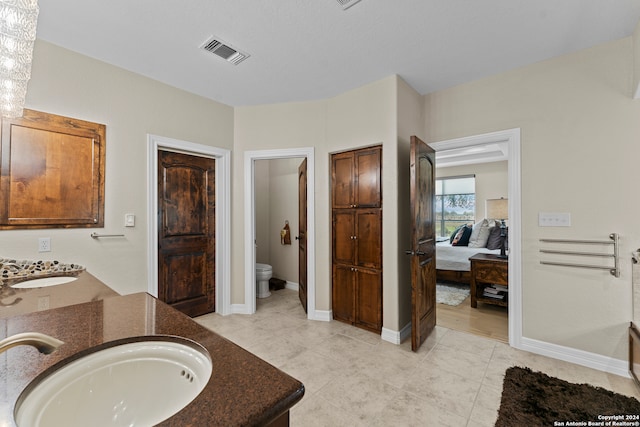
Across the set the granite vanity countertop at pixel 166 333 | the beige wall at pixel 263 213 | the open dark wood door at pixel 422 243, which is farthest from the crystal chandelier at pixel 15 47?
the beige wall at pixel 263 213

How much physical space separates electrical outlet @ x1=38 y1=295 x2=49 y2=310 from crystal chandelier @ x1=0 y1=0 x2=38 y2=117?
1079 mm

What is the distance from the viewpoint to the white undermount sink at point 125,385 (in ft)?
2.18

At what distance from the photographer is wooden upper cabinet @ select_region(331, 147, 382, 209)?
296cm

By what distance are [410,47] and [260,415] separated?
2706 mm

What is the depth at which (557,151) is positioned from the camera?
8.11 ft

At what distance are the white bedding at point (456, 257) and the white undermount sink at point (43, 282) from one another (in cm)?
458

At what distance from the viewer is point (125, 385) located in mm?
774

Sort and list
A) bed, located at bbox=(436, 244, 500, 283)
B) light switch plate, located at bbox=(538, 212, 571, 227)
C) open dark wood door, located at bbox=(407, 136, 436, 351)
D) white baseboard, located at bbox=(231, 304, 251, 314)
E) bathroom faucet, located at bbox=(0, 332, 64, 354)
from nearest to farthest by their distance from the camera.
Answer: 1. bathroom faucet, located at bbox=(0, 332, 64, 354)
2. light switch plate, located at bbox=(538, 212, 571, 227)
3. open dark wood door, located at bbox=(407, 136, 436, 351)
4. white baseboard, located at bbox=(231, 304, 251, 314)
5. bed, located at bbox=(436, 244, 500, 283)

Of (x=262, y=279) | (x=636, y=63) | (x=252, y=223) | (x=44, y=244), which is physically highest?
(x=636, y=63)

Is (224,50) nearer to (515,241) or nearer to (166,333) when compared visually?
(166,333)

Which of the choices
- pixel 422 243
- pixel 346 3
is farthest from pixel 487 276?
pixel 346 3

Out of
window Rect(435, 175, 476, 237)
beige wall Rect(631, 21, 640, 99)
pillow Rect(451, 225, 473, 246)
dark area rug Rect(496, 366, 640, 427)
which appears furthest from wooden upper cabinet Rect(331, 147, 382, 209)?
window Rect(435, 175, 476, 237)

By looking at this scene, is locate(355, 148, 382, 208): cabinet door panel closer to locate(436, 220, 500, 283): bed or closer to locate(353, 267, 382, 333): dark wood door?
locate(353, 267, 382, 333): dark wood door

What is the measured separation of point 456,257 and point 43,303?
4.94 metres
